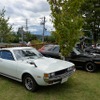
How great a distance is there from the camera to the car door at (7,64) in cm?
670

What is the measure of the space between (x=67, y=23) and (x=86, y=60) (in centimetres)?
229

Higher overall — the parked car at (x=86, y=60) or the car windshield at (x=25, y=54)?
the car windshield at (x=25, y=54)

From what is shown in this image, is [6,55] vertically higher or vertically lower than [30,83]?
higher

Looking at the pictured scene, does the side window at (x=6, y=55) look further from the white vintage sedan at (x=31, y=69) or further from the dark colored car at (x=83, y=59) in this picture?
the dark colored car at (x=83, y=59)

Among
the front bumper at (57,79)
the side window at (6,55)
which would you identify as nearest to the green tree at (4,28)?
the side window at (6,55)

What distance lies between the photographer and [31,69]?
5.98 metres

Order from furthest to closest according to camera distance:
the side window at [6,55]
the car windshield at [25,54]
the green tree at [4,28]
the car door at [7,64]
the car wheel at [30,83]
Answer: the green tree at [4,28], the side window at [6,55], the car windshield at [25,54], the car door at [7,64], the car wheel at [30,83]

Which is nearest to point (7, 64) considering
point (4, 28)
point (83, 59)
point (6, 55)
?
point (6, 55)

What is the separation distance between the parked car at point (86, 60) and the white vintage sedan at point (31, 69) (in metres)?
2.93

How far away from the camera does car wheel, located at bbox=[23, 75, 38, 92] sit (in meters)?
5.98

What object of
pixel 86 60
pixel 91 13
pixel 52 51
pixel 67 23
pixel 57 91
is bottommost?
pixel 57 91

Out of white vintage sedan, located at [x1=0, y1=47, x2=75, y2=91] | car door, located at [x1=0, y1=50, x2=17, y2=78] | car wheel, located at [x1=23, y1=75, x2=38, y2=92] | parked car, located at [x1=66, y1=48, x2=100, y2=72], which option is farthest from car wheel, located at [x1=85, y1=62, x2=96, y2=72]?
car door, located at [x1=0, y1=50, x2=17, y2=78]

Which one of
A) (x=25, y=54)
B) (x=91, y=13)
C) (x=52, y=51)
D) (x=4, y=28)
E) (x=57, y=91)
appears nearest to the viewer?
(x=57, y=91)

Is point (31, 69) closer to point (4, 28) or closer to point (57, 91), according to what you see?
point (57, 91)
